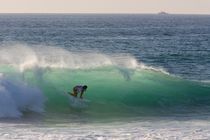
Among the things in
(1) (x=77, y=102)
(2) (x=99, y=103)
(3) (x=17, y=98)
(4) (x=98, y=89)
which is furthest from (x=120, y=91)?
(3) (x=17, y=98)

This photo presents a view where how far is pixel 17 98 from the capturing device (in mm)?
22016

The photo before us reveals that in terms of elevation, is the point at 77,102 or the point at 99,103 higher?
the point at 99,103


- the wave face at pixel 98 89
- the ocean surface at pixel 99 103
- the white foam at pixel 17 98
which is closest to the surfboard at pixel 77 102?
the ocean surface at pixel 99 103

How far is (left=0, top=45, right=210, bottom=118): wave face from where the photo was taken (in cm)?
2223

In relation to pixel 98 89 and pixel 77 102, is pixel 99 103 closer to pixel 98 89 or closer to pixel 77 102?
pixel 77 102

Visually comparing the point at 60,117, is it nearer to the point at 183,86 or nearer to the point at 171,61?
the point at 183,86

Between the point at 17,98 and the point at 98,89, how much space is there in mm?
5216

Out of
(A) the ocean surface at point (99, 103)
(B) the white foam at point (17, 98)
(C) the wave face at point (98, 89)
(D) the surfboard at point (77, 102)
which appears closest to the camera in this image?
(A) the ocean surface at point (99, 103)

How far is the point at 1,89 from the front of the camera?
21938 mm

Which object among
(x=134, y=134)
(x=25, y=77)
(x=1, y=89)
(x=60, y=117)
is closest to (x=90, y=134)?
(x=134, y=134)

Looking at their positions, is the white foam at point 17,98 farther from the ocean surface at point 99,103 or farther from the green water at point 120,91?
the green water at point 120,91

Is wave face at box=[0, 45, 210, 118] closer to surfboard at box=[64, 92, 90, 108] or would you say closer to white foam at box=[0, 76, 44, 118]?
white foam at box=[0, 76, 44, 118]

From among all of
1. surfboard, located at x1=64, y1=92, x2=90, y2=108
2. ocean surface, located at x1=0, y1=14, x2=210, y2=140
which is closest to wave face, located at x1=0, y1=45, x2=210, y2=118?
ocean surface, located at x1=0, y1=14, x2=210, y2=140

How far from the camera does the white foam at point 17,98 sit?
20.7m
